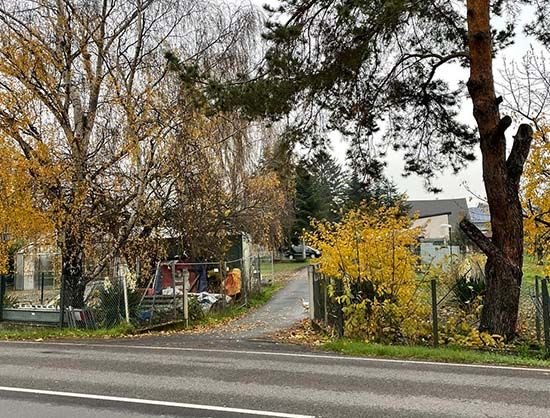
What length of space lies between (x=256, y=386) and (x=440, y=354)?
166 inches

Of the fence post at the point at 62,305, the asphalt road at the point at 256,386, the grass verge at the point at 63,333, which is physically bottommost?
the grass verge at the point at 63,333

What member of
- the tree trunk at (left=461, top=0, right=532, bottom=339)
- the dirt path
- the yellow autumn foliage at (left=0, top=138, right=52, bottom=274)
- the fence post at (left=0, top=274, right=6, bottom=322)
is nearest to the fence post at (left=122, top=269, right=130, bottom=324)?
the dirt path

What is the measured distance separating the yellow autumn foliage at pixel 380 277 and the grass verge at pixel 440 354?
2.37ft

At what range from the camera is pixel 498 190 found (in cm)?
1174

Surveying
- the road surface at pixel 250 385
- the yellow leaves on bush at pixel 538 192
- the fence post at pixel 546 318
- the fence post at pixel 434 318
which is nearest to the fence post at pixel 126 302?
the road surface at pixel 250 385

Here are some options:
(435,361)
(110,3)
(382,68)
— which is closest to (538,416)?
(435,361)

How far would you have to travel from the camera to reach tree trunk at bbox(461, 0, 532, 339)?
11.5 m

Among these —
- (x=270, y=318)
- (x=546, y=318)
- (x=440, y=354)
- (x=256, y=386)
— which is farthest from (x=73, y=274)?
(x=546, y=318)

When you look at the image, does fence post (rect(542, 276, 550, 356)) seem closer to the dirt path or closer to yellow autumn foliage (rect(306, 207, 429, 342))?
yellow autumn foliage (rect(306, 207, 429, 342))

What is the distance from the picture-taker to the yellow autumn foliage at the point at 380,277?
11.8 m

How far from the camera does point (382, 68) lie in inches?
504

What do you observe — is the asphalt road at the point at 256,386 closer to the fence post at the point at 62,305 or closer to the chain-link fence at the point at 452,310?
the chain-link fence at the point at 452,310

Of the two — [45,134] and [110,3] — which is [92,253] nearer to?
[45,134]

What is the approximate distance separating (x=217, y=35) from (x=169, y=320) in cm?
868
